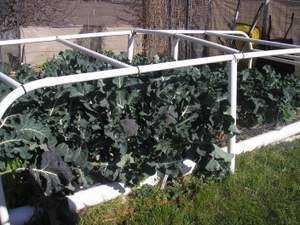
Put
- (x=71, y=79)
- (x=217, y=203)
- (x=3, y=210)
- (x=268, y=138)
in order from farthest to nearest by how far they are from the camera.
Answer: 1. (x=268, y=138)
2. (x=217, y=203)
3. (x=71, y=79)
4. (x=3, y=210)

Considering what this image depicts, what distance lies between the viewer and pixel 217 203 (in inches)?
142

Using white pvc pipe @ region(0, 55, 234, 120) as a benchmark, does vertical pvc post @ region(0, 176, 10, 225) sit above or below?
below

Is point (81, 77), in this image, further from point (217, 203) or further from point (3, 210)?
point (217, 203)

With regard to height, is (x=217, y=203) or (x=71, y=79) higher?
(x=71, y=79)

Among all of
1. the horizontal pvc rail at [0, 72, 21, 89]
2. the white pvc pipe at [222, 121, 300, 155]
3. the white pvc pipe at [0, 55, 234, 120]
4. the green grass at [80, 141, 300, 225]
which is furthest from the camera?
the white pvc pipe at [222, 121, 300, 155]

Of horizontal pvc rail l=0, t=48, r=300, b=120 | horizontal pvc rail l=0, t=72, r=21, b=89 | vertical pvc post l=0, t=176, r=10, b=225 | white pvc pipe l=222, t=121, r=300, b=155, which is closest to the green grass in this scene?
white pvc pipe l=222, t=121, r=300, b=155

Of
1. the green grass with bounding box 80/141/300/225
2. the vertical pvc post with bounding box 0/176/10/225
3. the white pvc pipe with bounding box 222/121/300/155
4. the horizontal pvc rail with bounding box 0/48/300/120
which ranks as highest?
the horizontal pvc rail with bounding box 0/48/300/120

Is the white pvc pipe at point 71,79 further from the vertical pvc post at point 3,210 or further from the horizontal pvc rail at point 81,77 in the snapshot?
the vertical pvc post at point 3,210

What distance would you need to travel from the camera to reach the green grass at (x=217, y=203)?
11.0 feet

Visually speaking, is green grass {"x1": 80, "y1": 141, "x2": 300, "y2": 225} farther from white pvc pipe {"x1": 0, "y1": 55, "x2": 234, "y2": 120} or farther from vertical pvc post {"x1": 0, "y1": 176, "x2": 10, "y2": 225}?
white pvc pipe {"x1": 0, "y1": 55, "x2": 234, "y2": 120}

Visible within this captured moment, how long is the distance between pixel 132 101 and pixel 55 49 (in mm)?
5338

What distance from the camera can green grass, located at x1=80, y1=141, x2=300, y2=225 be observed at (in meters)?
3.37

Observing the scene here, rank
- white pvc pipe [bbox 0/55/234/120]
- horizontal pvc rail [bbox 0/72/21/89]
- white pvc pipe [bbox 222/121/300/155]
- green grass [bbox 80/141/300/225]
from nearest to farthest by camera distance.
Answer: white pvc pipe [bbox 0/55/234/120], horizontal pvc rail [bbox 0/72/21/89], green grass [bbox 80/141/300/225], white pvc pipe [bbox 222/121/300/155]

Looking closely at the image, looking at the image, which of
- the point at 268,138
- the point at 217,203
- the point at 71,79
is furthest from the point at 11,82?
the point at 268,138
